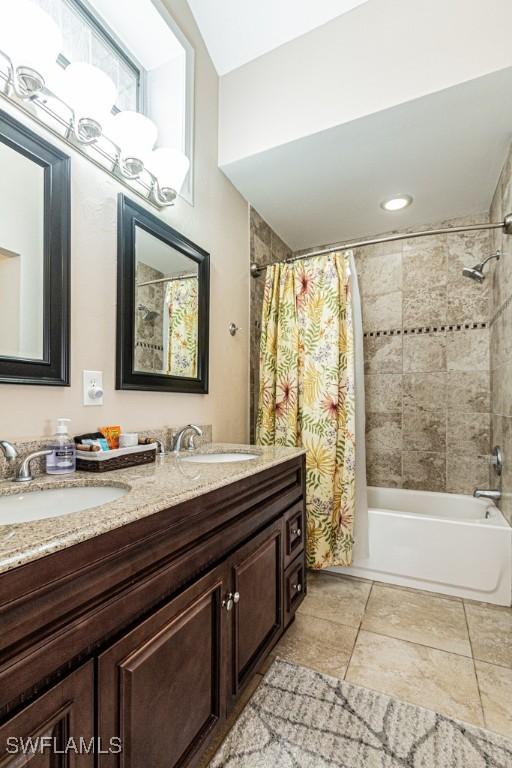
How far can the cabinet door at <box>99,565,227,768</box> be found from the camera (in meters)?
0.66

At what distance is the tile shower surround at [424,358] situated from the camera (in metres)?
2.43

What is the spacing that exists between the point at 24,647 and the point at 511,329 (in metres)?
2.09

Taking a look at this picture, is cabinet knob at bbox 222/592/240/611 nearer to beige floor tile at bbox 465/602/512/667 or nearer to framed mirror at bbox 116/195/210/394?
framed mirror at bbox 116/195/210/394

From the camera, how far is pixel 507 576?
181 cm

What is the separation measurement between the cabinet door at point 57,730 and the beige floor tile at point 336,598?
4.49ft

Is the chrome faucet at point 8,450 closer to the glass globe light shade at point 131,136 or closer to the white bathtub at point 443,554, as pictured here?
the glass globe light shade at point 131,136

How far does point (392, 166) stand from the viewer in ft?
6.45

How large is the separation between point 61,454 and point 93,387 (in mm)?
276

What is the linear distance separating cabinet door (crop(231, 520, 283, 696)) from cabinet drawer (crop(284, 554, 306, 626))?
63 mm

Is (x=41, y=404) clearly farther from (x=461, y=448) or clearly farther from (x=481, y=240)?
(x=481, y=240)

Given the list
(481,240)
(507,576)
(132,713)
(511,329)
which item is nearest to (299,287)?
(511,329)

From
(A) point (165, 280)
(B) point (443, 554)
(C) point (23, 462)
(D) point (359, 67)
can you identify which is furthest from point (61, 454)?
(D) point (359, 67)

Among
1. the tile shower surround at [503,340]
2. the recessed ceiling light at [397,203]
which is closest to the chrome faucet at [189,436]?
the tile shower surround at [503,340]

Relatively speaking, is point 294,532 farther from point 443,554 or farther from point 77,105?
point 77,105
